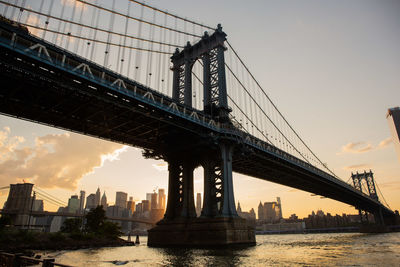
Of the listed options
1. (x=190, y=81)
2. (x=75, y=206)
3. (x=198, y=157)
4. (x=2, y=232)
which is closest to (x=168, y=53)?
(x=190, y=81)

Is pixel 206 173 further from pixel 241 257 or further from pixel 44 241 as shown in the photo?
pixel 44 241

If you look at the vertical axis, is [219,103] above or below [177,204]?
above

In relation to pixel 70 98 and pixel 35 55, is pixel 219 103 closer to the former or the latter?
pixel 70 98

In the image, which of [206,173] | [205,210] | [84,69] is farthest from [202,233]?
[84,69]

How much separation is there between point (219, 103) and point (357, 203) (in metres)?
107

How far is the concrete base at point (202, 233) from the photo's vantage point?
1522 inches

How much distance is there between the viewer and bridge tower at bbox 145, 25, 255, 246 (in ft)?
134

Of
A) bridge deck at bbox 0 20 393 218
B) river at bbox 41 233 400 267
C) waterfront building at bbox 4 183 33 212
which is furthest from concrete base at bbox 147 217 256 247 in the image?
waterfront building at bbox 4 183 33 212

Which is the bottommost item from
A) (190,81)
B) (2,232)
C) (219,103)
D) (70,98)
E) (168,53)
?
(2,232)

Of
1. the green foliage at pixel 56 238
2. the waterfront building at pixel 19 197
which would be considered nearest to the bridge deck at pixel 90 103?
the green foliage at pixel 56 238

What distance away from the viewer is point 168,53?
58.3 metres

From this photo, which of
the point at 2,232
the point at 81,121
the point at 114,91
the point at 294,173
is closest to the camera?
the point at 114,91

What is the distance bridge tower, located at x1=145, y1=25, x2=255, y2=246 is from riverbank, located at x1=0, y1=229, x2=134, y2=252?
35.8 ft

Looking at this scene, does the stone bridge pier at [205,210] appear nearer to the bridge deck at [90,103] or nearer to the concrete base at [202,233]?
the concrete base at [202,233]
